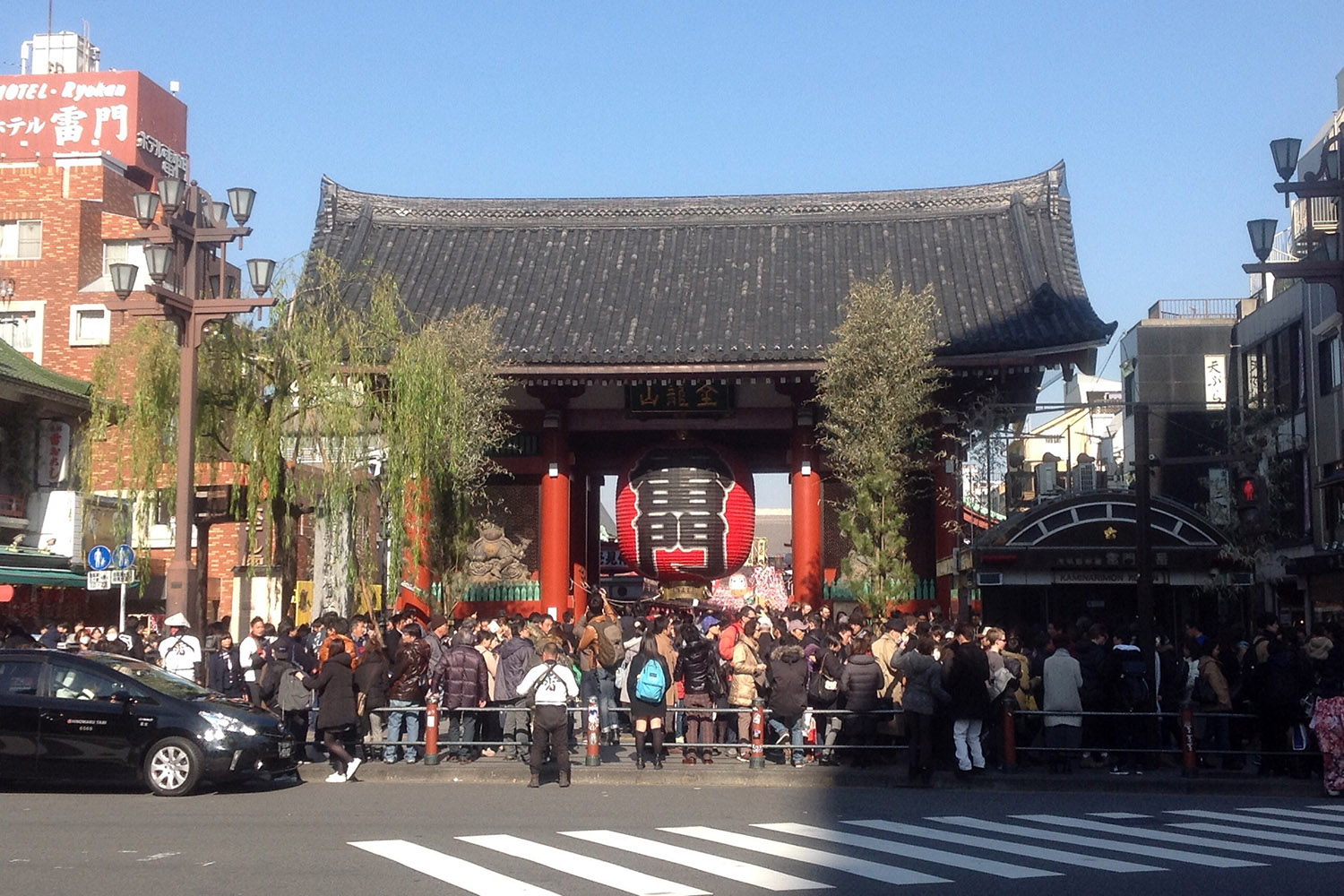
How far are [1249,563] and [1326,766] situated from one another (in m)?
10.6

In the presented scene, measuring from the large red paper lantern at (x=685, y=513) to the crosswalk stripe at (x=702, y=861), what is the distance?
11.2 metres

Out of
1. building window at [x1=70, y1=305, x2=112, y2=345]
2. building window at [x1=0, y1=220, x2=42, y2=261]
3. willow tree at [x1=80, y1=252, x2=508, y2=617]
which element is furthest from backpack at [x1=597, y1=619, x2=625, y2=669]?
building window at [x1=0, y1=220, x2=42, y2=261]

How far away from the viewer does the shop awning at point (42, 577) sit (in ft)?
91.7

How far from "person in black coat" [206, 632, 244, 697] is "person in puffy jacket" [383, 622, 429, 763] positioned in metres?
2.48

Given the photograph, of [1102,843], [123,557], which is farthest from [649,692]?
[123,557]

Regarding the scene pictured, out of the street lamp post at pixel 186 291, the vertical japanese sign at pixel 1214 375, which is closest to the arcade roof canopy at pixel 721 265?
the street lamp post at pixel 186 291

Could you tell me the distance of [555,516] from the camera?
83.2ft

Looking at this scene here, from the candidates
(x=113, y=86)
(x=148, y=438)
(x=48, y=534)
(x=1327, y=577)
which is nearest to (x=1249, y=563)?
(x=1327, y=577)

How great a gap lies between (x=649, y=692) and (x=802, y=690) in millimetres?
1852

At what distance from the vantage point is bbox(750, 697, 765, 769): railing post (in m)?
17.0

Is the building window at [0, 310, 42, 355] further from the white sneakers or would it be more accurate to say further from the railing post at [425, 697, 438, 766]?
the white sneakers

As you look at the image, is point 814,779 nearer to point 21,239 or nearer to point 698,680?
point 698,680

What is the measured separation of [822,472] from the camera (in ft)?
82.6

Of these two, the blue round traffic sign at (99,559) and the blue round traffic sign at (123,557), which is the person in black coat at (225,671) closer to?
the blue round traffic sign at (123,557)
